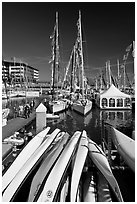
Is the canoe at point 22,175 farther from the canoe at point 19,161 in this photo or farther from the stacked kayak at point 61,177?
the canoe at point 19,161

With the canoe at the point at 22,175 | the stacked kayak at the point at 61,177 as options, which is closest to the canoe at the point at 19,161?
the stacked kayak at the point at 61,177

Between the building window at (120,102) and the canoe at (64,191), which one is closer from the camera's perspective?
the canoe at (64,191)

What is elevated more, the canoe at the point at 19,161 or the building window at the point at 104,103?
the building window at the point at 104,103

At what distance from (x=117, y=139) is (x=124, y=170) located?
1.26m

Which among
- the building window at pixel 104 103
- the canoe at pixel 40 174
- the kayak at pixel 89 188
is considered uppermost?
the building window at pixel 104 103

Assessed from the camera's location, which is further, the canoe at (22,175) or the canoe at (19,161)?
the canoe at (19,161)

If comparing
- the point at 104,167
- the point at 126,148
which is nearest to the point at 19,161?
the point at 104,167

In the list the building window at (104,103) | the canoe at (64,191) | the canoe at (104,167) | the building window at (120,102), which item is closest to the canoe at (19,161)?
the canoe at (64,191)

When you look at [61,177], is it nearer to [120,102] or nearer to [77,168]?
[77,168]

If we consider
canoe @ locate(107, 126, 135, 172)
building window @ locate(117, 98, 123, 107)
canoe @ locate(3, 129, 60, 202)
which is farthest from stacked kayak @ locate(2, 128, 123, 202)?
building window @ locate(117, 98, 123, 107)

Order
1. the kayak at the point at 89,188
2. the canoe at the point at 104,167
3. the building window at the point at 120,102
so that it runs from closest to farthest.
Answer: the canoe at the point at 104,167, the kayak at the point at 89,188, the building window at the point at 120,102

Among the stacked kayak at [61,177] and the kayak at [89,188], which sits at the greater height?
the stacked kayak at [61,177]

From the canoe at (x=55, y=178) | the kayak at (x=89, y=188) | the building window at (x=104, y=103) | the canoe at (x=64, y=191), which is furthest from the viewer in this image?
the building window at (x=104, y=103)

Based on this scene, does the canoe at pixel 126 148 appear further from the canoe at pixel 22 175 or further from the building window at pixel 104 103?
the building window at pixel 104 103
